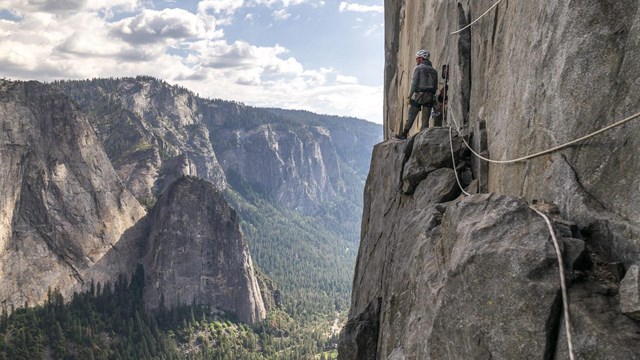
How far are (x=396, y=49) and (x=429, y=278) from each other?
3141 cm

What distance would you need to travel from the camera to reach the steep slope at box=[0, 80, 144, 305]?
397ft

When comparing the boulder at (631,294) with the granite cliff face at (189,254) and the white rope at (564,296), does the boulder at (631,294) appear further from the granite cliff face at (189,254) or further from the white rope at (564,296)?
the granite cliff face at (189,254)

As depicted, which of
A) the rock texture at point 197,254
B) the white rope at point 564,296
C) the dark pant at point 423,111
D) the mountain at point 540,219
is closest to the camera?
the white rope at point 564,296

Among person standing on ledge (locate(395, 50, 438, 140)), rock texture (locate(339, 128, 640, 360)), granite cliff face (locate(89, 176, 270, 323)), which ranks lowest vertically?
granite cliff face (locate(89, 176, 270, 323))

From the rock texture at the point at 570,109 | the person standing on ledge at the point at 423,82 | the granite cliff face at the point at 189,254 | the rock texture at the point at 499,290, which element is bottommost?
the granite cliff face at the point at 189,254

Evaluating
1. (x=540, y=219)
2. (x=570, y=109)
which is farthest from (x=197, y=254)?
(x=540, y=219)

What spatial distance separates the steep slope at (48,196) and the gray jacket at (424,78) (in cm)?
12532

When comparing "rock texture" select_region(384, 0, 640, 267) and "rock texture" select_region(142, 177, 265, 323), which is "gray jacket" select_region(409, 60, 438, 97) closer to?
"rock texture" select_region(384, 0, 640, 267)

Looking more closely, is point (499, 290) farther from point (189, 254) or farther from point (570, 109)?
point (189, 254)

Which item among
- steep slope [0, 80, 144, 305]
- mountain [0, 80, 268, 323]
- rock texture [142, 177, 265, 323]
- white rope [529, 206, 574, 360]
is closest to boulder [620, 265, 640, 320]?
white rope [529, 206, 574, 360]

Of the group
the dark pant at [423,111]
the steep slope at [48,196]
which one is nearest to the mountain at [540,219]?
the dark pant at [423,111]

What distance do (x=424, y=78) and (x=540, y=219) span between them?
1167 cm

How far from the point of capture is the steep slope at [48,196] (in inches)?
4764

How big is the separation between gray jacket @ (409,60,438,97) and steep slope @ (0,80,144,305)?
125325mm
